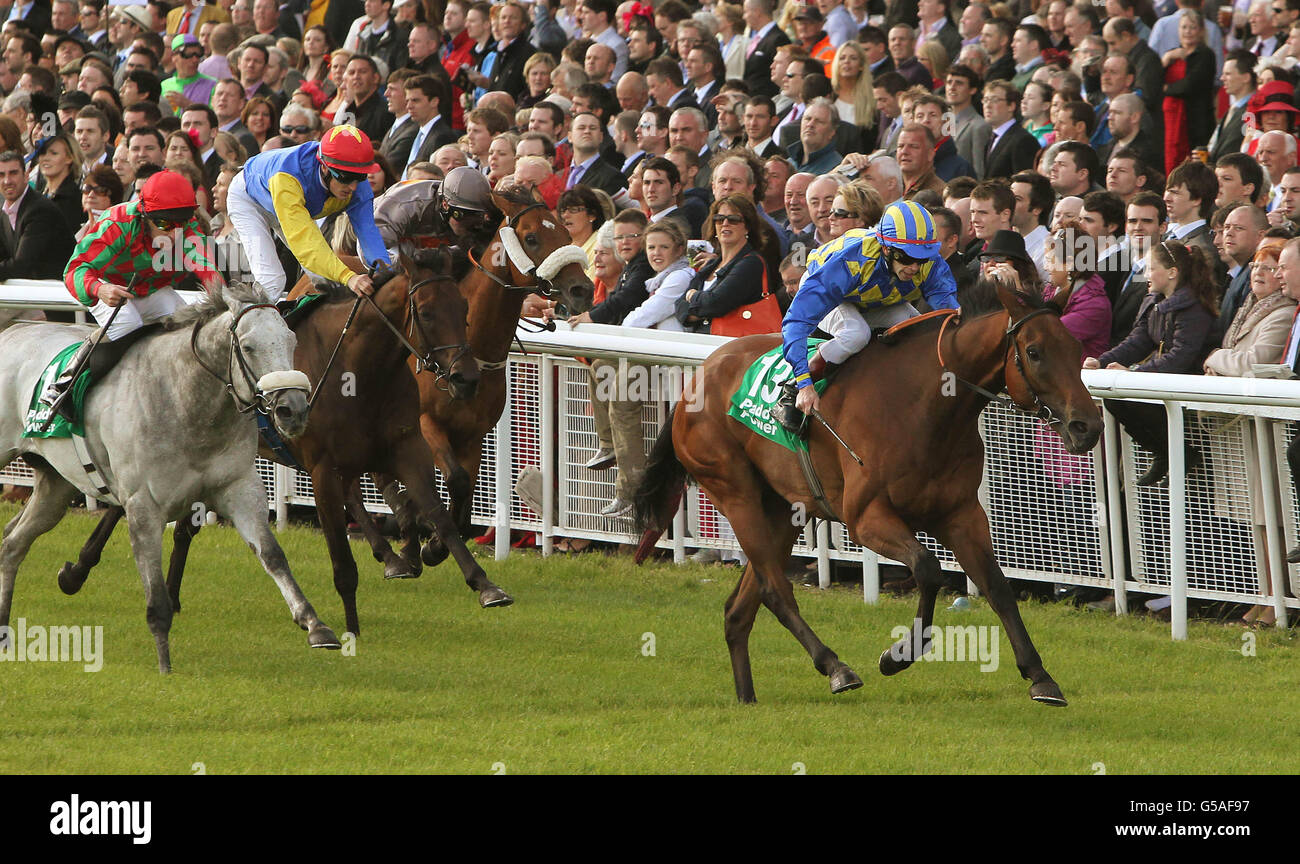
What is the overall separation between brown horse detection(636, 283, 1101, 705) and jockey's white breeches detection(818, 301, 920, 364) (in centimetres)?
7

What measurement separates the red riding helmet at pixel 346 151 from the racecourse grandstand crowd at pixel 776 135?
160 centimetres

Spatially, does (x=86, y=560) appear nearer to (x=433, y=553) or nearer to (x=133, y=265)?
(x=133, y=265)

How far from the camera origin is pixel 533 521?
8984 millimetres

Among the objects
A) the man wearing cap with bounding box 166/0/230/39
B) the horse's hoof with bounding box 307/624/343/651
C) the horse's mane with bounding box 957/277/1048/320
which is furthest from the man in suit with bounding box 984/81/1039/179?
the man wearing cap with bounding box 166/0/230/39

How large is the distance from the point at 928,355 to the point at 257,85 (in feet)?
32.0

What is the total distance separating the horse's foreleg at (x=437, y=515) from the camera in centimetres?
729

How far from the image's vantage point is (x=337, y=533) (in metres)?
7.37

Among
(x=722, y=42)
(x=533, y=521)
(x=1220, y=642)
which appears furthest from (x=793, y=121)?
(x=1220, y=642)

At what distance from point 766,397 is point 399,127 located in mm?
6503

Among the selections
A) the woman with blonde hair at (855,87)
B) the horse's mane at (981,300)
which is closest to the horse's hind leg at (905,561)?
the horse's mane at (981,300)

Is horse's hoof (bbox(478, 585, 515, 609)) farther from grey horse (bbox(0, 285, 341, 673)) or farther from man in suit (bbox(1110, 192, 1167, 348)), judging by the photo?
man in suit (bbox(1110, 192, 1167, 348))

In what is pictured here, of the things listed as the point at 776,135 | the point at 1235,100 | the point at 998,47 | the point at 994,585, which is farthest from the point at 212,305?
the point at 998,47

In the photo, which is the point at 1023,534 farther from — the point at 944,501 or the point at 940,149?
the point at 940,149

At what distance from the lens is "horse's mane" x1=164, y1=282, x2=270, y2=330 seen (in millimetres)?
6469
